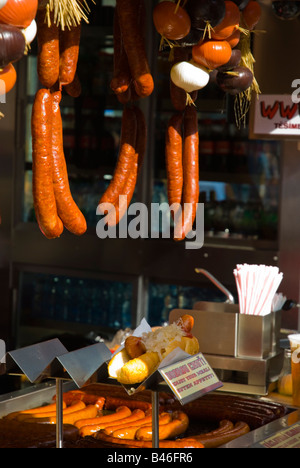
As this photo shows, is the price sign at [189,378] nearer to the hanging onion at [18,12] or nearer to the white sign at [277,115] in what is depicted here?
the hanging onion at [18,12]

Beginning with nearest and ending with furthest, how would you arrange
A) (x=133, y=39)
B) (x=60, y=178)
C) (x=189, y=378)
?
(x=189, y=378) → (x=60, y=178) → (x=133, y=39)

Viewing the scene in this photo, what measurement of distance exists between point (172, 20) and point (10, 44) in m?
0.75

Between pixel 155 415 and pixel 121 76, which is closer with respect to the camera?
pixel 155 415

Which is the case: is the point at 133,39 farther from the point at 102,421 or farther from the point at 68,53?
the point at 102,421

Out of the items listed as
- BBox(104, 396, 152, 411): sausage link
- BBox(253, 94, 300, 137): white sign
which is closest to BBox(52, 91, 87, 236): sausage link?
BBox(104, 396, 152, 411): sausage link

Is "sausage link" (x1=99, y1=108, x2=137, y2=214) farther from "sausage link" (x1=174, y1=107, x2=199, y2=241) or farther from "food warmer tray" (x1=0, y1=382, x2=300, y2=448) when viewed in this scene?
"food warmer tray" (x1=0, y1=382, x2=300, y2=448)

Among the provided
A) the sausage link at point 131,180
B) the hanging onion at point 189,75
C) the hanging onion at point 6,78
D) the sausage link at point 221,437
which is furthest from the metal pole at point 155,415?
the hanging onion at point 189,75

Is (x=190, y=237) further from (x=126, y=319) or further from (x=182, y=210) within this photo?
(x=182, y=210)

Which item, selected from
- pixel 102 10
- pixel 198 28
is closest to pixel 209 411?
pixel 198 28

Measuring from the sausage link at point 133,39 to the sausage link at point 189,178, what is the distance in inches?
15.5

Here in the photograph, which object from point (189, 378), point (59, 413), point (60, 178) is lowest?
point (59, 413)

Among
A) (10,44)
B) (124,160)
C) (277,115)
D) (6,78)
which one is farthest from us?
(277,115)

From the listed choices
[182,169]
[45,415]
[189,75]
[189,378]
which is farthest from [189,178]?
[45,415]

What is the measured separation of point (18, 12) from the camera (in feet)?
5.09
